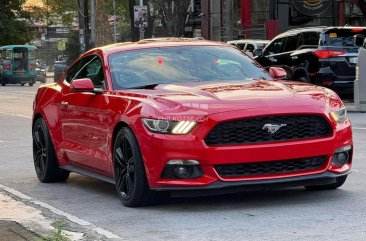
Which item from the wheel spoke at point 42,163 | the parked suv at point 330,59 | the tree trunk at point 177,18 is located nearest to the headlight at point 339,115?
the wheel spoke at point 42,163

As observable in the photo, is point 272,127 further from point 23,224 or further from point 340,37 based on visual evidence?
point 340,37

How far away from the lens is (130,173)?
8.20 metres

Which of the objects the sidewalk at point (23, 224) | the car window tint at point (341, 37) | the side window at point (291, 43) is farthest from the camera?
the side window at point (291, 43)

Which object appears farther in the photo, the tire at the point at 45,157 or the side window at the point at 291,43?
the side window at the point at 291,43

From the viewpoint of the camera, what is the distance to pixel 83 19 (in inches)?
2186

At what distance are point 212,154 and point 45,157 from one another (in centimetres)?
320

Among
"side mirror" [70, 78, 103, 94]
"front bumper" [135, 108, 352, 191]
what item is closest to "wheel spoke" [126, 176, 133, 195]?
"front bumper" [135, 108, 352, 191]

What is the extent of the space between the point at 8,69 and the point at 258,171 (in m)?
52.7

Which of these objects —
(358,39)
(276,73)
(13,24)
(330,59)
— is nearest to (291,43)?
(330,59)

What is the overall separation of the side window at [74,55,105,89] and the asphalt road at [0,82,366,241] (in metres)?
1.09

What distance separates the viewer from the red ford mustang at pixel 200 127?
25.4ft

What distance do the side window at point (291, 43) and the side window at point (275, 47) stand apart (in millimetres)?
153

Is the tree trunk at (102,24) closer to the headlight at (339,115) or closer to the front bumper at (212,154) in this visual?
the headlight at (339,115)

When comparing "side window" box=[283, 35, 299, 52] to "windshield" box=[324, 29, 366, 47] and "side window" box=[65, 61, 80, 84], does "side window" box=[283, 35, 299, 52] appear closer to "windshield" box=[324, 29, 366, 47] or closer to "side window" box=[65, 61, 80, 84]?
"windshield" box=[324, 29, 366, 47]
